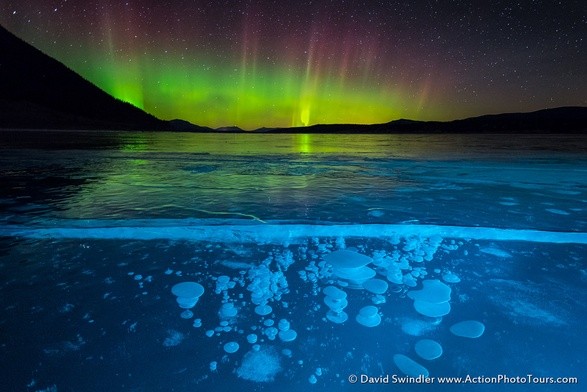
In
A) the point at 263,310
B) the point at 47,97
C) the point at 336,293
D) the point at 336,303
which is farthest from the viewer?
the point at 47,97

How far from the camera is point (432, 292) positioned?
231 cm

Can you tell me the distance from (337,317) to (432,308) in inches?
25.3

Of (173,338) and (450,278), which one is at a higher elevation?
(450,278)

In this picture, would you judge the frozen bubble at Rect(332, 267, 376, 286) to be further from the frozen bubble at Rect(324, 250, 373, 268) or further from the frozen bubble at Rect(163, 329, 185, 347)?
the frozen bubble at Rect(163, 329, 185, 347)

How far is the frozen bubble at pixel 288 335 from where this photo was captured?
181 cm

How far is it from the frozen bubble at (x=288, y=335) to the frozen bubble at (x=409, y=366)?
1.78 feet

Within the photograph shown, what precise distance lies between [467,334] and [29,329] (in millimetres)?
2487

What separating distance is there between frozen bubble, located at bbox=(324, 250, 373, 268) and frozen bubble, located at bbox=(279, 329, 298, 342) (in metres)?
0.95

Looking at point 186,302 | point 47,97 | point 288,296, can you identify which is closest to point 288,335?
point 288,296

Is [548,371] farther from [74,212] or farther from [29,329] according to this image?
[74,212]

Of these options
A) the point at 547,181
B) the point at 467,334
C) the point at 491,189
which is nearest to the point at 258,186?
the point at 491,189

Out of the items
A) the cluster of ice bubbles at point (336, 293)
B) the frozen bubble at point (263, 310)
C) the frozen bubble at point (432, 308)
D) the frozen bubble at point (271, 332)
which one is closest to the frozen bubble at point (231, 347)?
the cluster of ice bubbles at point (336, 293)

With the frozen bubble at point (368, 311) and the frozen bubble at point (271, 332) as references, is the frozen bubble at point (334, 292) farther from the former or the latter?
the frozen bubble at point (271, 332)

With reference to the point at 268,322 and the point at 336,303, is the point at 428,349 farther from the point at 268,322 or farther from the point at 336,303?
the point at 268,322
